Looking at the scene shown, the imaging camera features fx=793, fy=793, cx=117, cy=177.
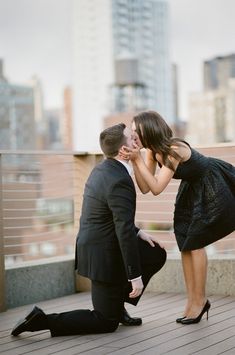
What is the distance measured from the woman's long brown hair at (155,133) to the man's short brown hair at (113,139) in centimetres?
13

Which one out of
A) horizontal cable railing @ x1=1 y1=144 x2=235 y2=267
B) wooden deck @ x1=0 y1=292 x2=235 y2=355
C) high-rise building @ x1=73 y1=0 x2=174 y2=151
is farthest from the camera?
high-rise building @ x1=73 y1=0 x2=174 y2=151

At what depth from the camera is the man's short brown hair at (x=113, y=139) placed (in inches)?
156

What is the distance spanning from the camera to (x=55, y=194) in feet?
19.7

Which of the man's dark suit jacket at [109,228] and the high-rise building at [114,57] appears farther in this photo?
the high-rise building at [114,57]

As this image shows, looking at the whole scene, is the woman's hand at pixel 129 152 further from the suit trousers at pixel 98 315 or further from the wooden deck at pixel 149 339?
the wooden deck at pixel 149 339

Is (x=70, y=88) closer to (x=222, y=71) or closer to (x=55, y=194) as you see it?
(x=222, y=71)

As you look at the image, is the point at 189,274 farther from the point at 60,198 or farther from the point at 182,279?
the point at 60,198

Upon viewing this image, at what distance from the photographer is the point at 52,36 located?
376ft

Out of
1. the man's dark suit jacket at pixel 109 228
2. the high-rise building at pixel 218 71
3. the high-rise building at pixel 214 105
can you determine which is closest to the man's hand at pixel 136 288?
the man's dark suit jacket at pixel 109 228

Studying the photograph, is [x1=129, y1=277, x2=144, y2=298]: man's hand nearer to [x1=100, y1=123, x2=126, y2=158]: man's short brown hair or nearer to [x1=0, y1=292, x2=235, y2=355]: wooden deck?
[x1=0, y1=292, x2=235, y2=355]: wooden deck

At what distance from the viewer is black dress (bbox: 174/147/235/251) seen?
14.0 feet

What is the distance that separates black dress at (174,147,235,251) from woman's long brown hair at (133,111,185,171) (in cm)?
13

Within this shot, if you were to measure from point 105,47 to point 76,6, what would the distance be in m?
14.6

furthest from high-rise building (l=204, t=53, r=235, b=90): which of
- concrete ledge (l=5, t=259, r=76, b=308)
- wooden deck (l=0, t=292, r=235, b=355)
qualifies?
wooden deck (l=0, t=292, r=235, b=355)
